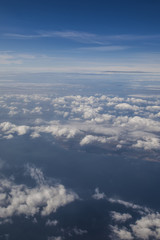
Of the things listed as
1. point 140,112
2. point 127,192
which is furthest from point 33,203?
point 140,112

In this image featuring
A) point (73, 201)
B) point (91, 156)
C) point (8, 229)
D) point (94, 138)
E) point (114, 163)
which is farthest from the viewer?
point (94, 138)

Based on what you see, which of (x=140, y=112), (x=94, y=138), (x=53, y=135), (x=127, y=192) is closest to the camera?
(x=127, y=192)

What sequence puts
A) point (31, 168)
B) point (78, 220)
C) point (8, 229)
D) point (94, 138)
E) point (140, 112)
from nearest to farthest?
point (8, 229) < point (78, 220) < point (31, 168) < point (94, 138) < point (140, 112)

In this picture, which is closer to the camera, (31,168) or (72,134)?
(31,168)

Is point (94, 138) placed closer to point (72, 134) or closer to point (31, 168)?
point (72, 134)

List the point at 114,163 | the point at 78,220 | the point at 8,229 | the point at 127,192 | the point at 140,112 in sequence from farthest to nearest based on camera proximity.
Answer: the point at 140,112 → the point at 114,163 → the point at 127,192 → the point at 78,220 → the point at 8,229

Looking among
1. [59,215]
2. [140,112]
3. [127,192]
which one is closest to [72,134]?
[127,192]

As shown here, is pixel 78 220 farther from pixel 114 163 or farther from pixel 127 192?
pixel 114 163

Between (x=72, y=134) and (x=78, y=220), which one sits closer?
(x=78, y=220)
